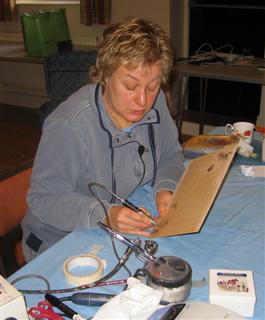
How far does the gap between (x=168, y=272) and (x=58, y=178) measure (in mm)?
485

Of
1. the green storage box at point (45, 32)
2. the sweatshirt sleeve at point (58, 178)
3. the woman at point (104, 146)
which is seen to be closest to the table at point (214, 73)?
the green storage box at point (45, 32)

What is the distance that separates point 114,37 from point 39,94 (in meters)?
3.84

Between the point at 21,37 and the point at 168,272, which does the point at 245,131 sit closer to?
the point at 168,272

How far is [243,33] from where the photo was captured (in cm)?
378

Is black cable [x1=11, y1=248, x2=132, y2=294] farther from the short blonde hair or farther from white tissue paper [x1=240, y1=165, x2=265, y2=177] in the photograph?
white tissue paper [x1=240, y1=165, x2=265, y2=177]

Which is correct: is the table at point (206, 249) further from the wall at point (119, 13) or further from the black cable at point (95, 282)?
the wall at point (119, 13)

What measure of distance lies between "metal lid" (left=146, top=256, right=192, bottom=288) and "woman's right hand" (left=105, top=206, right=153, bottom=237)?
0.23 meters

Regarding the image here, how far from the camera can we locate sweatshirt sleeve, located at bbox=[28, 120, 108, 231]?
3.77 feet

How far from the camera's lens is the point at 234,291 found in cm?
83

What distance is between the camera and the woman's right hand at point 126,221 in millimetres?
1092

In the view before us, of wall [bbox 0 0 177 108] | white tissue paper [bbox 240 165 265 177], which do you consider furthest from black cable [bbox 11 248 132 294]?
wall [bbox 0 0 177 108]

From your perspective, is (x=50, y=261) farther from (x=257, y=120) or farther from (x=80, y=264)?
(x=257, y=120)

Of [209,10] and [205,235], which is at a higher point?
[209,10]

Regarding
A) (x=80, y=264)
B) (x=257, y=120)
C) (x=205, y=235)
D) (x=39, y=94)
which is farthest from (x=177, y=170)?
(x=39, y=94)
